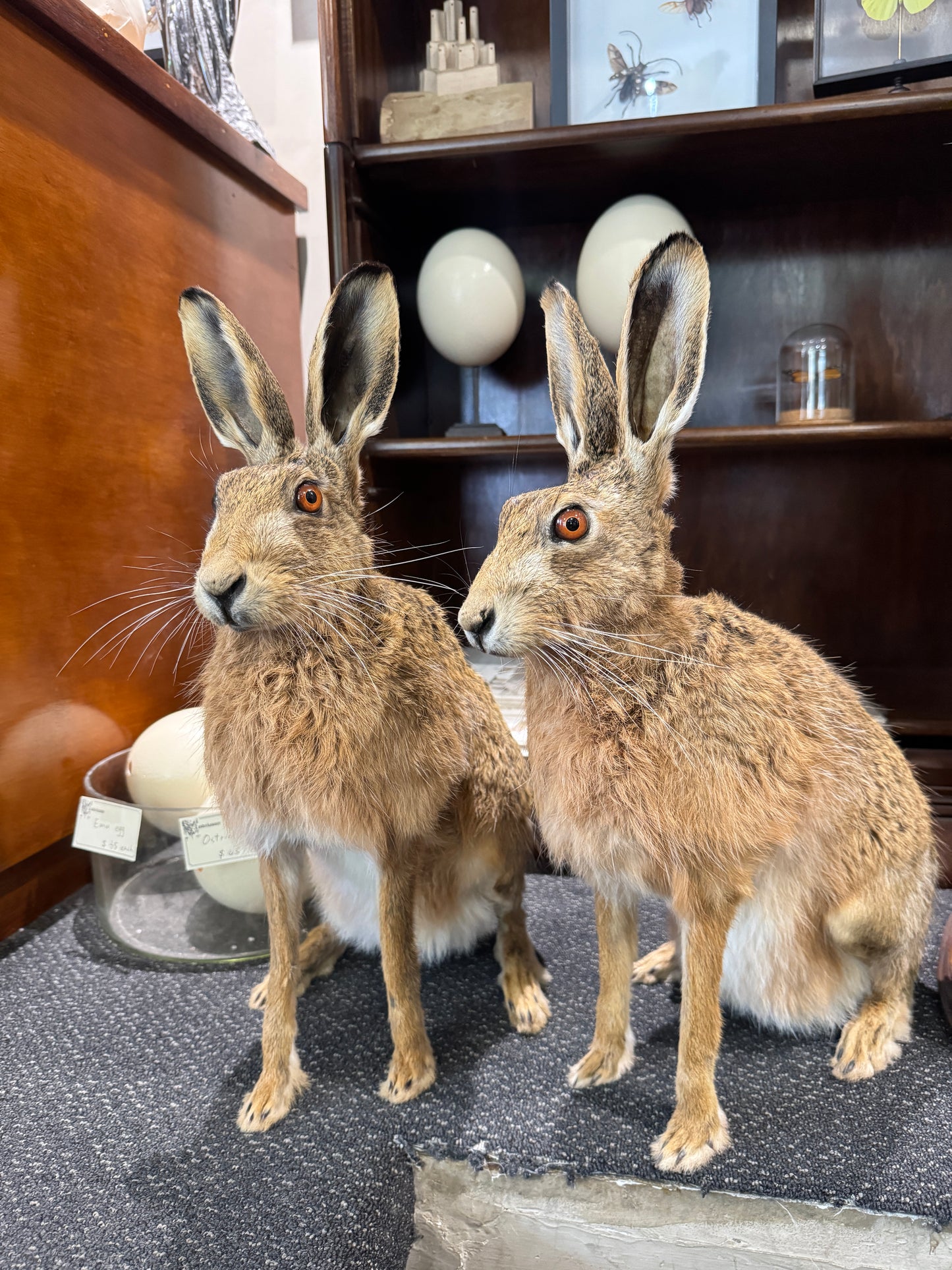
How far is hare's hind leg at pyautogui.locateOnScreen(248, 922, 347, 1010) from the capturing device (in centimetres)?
86

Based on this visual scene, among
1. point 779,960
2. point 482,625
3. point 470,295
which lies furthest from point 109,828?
point 470,295

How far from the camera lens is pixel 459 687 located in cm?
71

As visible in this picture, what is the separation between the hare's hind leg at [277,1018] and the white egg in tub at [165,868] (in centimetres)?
20

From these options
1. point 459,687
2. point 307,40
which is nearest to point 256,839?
point 459,687

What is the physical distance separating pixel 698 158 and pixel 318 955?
3.73 ft

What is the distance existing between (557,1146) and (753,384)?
120 cm

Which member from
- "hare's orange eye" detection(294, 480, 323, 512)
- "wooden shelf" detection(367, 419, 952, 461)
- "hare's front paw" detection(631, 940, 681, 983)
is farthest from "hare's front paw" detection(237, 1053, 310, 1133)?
"wooden shelf" detection(367, 419, 952, 461)

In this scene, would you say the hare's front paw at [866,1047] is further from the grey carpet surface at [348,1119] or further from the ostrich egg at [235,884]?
the ostrich egg at [235,884]

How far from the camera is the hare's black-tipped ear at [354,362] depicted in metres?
0.61

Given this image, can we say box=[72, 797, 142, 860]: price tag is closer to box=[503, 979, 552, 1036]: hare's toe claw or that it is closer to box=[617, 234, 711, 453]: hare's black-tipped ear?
box=[503, 979, 552, 1036]: hare's toe claw

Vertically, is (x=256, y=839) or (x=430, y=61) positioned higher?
(x=430, y=61)

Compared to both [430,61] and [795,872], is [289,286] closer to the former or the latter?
[430,61]

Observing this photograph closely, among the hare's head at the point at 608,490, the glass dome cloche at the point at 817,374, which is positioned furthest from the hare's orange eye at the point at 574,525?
the glass dome cloche at the point at 817,374

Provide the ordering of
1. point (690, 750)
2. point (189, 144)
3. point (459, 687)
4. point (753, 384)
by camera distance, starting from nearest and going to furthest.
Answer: point (690, 750) → point (459, 687) → point (189, 144) → point (753, 384)
